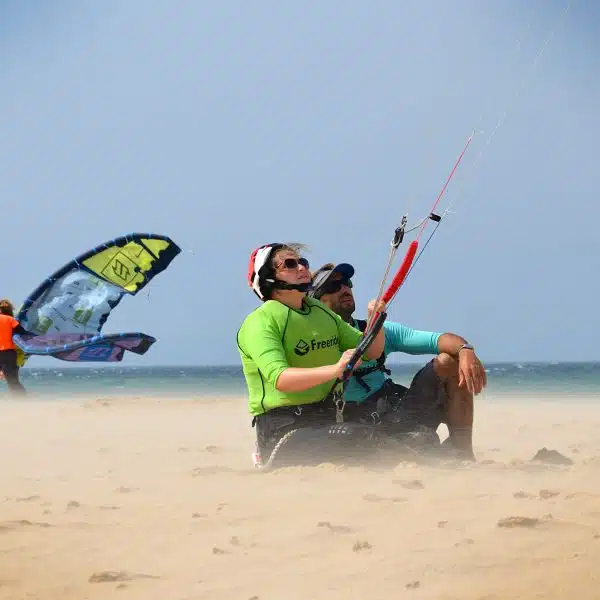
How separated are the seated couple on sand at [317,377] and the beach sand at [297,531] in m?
0.20

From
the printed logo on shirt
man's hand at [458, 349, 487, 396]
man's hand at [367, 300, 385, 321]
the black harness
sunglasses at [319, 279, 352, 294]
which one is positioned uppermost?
sunglasses at [319, 279, 352, 294]

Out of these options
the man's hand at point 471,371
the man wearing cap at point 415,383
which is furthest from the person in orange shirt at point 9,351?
the man's hand at point 471,371

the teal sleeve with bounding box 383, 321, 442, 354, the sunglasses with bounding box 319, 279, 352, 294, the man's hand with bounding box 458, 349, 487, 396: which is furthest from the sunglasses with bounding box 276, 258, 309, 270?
the man's hand with bounding box 458, 349, 487, 396

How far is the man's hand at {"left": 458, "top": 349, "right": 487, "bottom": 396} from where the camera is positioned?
4176 mm

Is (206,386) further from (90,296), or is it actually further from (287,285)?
(287,285)

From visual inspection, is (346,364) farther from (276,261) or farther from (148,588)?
(148,588)

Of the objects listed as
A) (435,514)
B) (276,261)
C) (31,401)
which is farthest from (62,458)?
(31,401)

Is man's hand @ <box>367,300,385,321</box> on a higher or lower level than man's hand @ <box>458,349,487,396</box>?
higher

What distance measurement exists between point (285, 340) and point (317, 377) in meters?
0.37

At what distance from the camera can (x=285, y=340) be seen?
4.16 m

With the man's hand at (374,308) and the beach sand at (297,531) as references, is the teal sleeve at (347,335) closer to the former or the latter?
the man's hand at (374,308)

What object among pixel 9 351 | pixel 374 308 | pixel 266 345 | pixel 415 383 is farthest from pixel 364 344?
pixel 9 351

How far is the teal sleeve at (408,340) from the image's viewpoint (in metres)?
4.59

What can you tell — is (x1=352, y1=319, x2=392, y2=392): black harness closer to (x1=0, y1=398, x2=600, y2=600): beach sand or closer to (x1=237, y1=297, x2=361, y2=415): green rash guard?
(x1=237, y1=297, x2=361, y2=415): green rash guard
